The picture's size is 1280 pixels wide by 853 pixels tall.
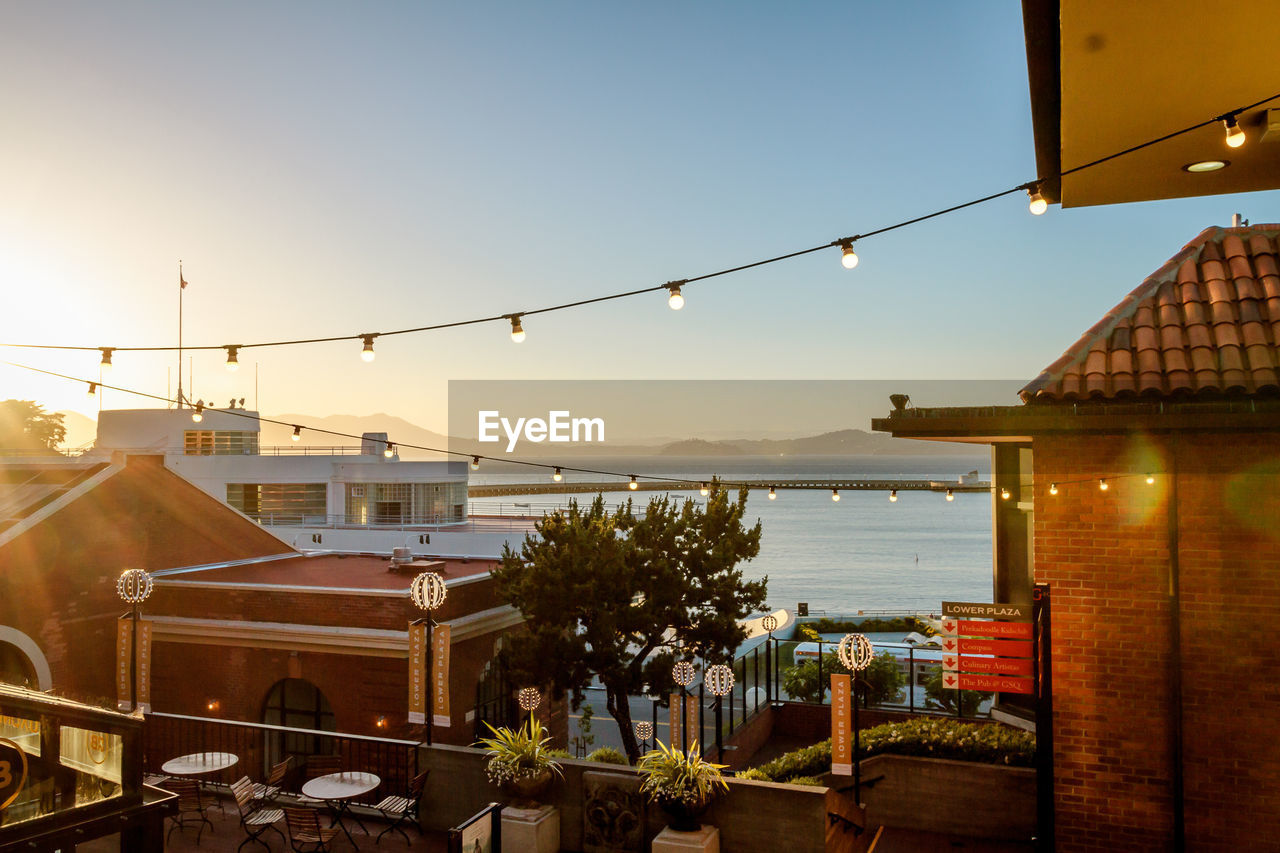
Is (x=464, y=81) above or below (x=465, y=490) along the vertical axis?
above

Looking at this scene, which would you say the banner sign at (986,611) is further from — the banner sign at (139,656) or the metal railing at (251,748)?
the banner sign at (139,656)

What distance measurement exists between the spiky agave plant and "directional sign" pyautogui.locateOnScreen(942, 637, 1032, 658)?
291 cm

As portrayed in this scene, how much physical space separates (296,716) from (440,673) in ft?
22.0

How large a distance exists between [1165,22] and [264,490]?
132 ft

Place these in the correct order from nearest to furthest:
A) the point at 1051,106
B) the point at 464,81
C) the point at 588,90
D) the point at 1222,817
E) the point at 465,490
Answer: the point at 1051,106 < the point at 1222,817 < the point at 464,81 < the point at 588,90 < the point at 465,490

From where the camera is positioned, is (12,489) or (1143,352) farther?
(12,489)

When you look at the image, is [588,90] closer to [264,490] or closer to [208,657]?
[208,657]

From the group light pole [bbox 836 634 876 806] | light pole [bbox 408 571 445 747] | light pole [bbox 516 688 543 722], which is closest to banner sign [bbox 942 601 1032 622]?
light pole [bbox 836 634 876 806]

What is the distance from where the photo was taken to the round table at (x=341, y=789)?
10438 mm

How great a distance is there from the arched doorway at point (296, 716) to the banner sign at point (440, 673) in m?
5.72

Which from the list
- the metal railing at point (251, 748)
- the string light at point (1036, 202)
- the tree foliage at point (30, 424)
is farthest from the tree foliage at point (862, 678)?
the tree foliage at point (30, 424)

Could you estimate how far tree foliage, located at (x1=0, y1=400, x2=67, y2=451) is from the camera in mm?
62844

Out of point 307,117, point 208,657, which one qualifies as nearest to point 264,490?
point 208,657

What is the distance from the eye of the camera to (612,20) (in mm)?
15383
